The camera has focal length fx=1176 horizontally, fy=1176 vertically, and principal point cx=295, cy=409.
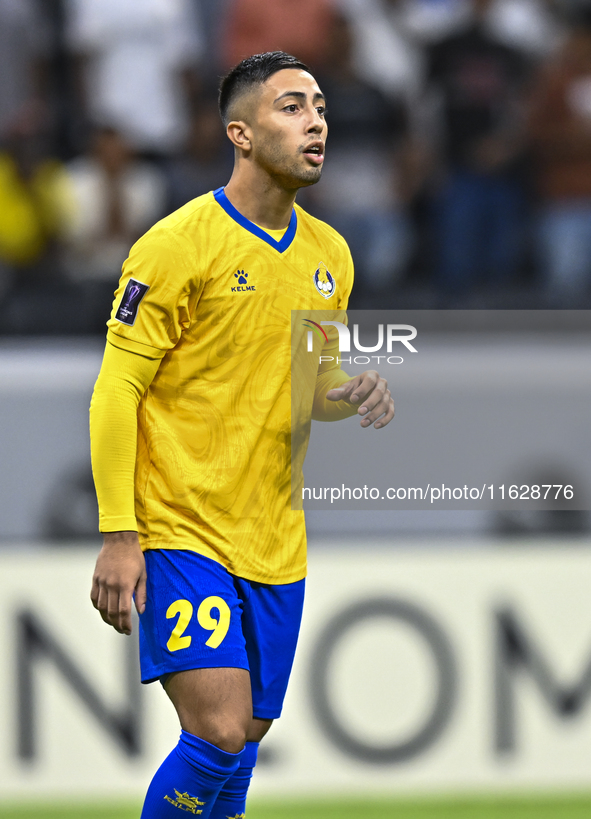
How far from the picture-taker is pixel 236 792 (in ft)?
8.81

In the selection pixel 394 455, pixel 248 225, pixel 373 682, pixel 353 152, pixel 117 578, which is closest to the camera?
pixel 117 578

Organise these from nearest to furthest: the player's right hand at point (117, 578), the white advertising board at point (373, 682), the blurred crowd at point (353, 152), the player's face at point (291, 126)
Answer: the player's right hand at point (117, 578), the player's face at point (291, 126), the white advertising board at point (373, 682), the blurred crowd at point (353, 152)

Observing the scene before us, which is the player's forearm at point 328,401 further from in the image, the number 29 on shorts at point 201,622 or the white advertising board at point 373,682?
the white advertising board at point 373,682

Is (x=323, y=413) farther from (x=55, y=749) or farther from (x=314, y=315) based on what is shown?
(x=55, y=749)

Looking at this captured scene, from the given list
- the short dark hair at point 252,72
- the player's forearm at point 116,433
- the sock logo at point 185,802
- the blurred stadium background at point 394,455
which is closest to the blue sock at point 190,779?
the sock logo at point 185,802

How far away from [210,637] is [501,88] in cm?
401

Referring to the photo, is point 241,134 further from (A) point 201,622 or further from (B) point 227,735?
(B) point 227,735

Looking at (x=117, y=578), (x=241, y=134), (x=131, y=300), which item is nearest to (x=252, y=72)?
(x=241, y=134)

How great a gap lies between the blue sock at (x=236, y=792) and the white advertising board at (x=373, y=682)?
5.99 ft

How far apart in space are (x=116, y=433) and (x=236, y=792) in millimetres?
893

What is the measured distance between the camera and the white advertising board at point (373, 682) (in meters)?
4.46

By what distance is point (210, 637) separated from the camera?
8.14 feet

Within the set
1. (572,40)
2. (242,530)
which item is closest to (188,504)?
(242,530)

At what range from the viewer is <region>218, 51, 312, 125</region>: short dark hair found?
99.3 inches
